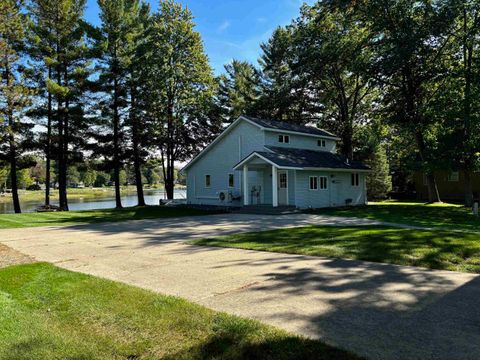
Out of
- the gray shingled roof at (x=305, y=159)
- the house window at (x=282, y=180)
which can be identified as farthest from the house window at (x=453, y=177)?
the house window at (x=282, y=180)

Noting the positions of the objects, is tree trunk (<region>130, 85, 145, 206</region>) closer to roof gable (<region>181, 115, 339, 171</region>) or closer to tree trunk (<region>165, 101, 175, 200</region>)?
tree trunk (<region>165, 101, 175, 200</region>)

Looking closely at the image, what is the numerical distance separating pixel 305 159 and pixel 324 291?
61.2ft

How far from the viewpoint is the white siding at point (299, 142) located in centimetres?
2423

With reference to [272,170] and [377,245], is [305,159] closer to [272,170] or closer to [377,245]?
[272,170]

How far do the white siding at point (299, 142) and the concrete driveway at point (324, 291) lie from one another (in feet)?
51.2

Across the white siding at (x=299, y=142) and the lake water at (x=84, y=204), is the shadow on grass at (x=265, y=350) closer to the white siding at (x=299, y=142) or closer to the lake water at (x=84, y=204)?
the white siding at (x=299, y=142)

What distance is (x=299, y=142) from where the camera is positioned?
85.6 ft

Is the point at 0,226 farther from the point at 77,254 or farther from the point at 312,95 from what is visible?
the point at 312,95

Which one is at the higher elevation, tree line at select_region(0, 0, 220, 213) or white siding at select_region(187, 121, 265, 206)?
tree line at select_region(0, 0, 220, 213)

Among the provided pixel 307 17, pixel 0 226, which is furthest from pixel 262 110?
pixel 0 226

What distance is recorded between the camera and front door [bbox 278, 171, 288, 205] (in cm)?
2247

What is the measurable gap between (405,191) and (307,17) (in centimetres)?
2008

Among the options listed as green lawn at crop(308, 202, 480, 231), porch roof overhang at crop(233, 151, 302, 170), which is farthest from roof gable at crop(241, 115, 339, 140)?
green lawn at crop(308, 202, 480, 231)

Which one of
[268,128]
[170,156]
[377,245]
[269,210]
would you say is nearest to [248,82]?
[170,156]
